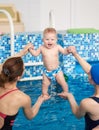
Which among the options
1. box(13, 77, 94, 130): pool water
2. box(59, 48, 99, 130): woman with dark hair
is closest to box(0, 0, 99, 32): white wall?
box(13, 77, 94, 130): pool water

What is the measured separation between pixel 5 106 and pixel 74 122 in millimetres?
2228

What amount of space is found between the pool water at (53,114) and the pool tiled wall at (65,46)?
50 centimetres

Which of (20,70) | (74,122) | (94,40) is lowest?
(74,122)

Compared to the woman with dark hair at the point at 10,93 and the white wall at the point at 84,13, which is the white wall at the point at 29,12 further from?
the woman with dark hair at the point at 10,93

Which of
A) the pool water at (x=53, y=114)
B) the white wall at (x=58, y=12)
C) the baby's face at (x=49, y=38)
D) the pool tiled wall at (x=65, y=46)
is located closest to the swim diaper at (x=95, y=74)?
the baby's face at (x=49, y=38)

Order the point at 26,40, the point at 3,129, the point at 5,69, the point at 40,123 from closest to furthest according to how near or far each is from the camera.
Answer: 1. the point at 5,69
2. the point at 3,129
3. the point at 40,123
4. the point at 26,40

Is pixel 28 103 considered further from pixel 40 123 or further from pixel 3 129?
pixel 40 123

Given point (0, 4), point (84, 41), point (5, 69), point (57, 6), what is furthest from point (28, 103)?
point (57, 6)

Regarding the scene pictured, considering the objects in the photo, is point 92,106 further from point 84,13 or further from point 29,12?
point 84,13

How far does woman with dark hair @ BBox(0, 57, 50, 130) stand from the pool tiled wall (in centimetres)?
379

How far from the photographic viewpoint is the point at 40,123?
5.39 m

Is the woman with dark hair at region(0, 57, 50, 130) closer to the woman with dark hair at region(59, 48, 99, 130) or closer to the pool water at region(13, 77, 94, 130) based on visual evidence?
the woman with dark hair at region(59, 48, 99, 130)

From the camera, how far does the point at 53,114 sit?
5.82 meters

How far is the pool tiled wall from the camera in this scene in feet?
24.1
